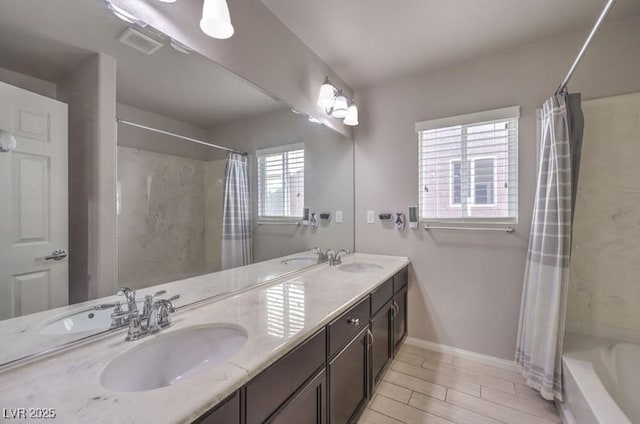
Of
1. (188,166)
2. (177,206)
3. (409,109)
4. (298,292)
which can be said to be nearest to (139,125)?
(188,166)

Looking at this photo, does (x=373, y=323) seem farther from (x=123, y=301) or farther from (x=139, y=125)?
(x=139, y=125)

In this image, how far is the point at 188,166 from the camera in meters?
1.29

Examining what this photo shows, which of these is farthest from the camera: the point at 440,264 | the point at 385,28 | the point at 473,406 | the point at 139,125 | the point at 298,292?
the point at 440,264

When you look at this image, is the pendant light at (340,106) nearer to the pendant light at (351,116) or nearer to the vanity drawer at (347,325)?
the pendant light at (351,116)

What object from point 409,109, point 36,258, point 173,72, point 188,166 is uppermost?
point 409,109

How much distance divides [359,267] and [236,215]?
1215 mm

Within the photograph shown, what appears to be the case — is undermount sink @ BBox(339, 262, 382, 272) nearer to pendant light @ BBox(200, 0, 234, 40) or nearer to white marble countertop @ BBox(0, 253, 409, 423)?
white marble countertop @ BBox(0, 253, 409, 423)

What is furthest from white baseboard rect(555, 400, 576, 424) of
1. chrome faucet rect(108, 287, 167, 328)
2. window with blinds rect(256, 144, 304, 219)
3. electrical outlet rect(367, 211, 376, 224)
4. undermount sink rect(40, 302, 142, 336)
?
undermount sink rect(40, 302, 142, 336)

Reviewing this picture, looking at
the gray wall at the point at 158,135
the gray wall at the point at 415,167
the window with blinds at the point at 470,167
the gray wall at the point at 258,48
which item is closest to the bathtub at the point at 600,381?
the gray wall at the point at 415,167

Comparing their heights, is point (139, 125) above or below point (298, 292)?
above

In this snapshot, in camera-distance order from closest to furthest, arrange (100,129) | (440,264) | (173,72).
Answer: (100,129)
(173,72)
(440,264)

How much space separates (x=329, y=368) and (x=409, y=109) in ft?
7.23

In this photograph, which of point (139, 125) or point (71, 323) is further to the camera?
point (139, 125)

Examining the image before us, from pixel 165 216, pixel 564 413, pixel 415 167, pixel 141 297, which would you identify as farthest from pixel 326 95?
pixel 564 413
